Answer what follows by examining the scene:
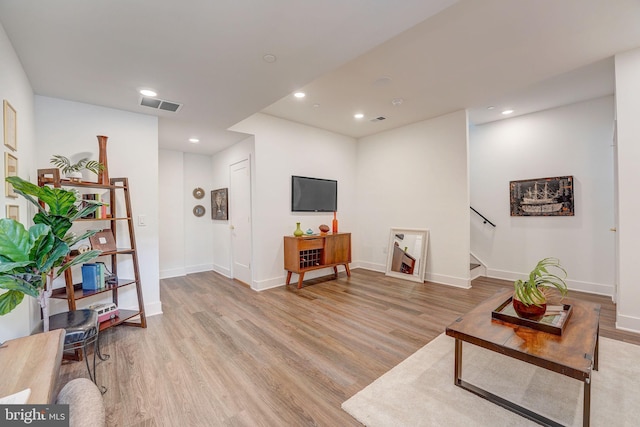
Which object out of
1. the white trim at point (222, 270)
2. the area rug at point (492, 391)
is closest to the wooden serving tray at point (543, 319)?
the area rug at point (492, 391)

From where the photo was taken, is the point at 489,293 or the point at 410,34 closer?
the point at 410,34

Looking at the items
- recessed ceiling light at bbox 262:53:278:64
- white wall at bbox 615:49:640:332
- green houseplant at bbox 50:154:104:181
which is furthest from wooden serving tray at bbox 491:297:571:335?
green houseplant at bbox 50:154:104:181

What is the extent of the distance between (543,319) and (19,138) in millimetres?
4305

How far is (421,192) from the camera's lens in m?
4.98

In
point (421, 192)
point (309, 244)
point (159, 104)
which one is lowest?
point (309, 244)

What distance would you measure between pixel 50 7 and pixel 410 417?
11.2 feet

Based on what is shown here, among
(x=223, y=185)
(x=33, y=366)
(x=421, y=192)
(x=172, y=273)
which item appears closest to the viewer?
(x=33, y=366)

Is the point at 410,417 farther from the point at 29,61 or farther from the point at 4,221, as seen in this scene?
the point at 29,61

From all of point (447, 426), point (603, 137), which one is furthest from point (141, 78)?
point (603, 137)

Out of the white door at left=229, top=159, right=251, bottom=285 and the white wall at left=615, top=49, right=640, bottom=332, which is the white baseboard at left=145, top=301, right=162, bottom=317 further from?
the white wall at left=615, top=49, right=640, bottom=332

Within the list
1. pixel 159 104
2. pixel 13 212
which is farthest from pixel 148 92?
pixel 13 212

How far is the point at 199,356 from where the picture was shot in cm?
247

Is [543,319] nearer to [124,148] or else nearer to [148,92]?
[148,92]

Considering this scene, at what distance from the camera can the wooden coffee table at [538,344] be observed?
1.46 m
